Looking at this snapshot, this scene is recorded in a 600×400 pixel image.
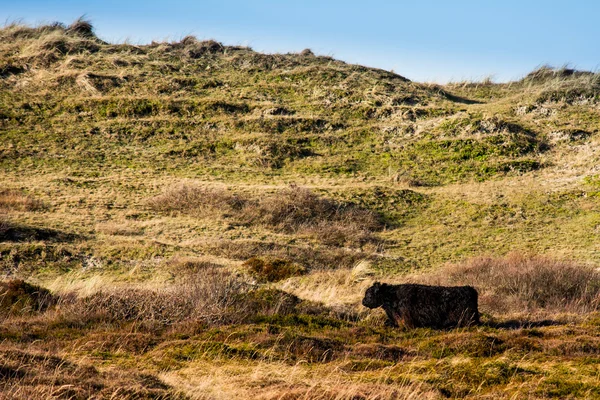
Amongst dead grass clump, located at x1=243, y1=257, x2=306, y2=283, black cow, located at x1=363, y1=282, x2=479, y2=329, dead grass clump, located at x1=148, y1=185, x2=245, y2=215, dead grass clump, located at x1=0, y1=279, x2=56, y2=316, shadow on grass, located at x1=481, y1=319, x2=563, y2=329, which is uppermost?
dead grass clump, located at x1=148, y1=185, x2=245, y2=215

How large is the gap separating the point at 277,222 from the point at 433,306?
1498 centimetres

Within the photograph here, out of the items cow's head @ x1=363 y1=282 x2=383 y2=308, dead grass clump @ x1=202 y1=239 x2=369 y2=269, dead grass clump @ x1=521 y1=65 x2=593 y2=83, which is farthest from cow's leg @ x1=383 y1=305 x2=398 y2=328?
dead grass clump @ x1=521 y1=65 x2=593 y2=83

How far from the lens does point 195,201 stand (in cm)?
2770

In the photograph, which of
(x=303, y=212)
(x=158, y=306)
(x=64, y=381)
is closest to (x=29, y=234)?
(x=158, y=306)

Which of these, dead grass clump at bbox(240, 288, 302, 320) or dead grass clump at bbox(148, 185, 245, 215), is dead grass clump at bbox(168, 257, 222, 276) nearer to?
dead grass clump at bbox(240, 288, 302, 320)

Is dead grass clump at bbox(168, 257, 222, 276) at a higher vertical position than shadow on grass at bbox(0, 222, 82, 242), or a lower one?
lower

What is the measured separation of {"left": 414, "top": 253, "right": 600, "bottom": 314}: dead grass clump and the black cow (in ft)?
10.6

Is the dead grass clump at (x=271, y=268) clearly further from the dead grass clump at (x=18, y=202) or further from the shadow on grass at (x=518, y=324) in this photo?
the dead grass clump at (x=18, y=202)

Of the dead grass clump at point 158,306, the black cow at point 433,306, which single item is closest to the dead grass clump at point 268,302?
the dead grass clump at point 158,306

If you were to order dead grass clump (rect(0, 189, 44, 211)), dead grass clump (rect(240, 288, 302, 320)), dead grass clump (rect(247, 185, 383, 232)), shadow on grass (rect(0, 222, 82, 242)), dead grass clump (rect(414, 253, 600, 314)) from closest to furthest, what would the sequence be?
1. dead grass clump (rect(240, 288, 302, 320))
2. dead grass clump (rect(414, 253, 600, 314))
3. shadow on grass (rect(0, 222, 82, 242))
4. dead grass clump (rect(0, 189, 44, 211))
5. dead grass clump (rect(247, 185, 383, 232))

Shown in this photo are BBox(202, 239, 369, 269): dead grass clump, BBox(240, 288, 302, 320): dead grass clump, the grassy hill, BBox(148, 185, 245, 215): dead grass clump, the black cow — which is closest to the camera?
the grassy hill

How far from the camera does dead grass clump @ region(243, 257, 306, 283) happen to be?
1838 centimetres

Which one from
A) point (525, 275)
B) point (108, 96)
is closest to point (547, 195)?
point (525, 275)

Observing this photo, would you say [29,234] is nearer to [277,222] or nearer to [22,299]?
[22,299]
